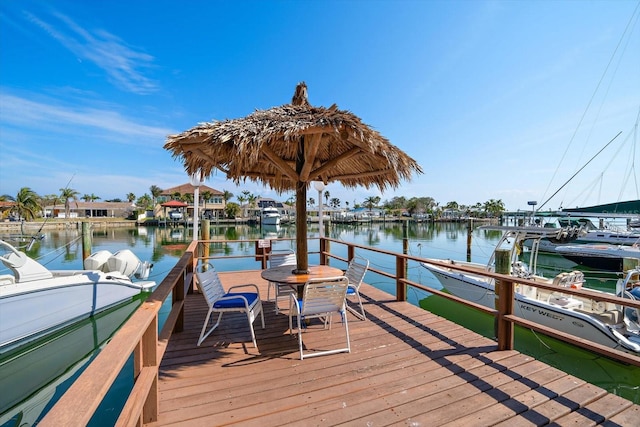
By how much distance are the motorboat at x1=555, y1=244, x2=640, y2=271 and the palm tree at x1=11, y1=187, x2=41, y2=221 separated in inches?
2254

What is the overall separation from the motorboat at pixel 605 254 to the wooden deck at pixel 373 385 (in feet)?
39.9

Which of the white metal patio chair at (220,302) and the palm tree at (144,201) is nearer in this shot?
the white metal patio chair at (220,302)

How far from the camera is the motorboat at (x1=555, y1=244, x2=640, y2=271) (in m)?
11.9

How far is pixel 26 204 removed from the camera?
40500 millimetres

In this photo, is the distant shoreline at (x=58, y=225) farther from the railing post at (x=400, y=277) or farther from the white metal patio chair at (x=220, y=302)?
the railing post at (x=400, y=277)

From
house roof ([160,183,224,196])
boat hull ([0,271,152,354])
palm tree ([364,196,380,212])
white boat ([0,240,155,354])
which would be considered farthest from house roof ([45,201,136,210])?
white boat ([0,240,155,354])

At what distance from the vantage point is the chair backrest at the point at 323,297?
3114 mm

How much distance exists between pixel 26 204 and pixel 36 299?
49.8 meters

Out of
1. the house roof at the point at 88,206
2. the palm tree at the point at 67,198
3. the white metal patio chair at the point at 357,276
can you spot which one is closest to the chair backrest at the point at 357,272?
the white metal patio chair at the point at 357,276

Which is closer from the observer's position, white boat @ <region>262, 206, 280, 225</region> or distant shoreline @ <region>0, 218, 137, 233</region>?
distant shoreline @ <region>0, 218, 137, 233</region>

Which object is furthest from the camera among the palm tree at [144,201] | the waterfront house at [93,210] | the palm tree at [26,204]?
the palm tree at [144,201]

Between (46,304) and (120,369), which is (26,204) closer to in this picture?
(46,304)

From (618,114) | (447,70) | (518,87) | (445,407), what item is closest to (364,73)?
(447,70)

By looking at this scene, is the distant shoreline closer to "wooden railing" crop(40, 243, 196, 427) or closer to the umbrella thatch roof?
the umbrella thatch roof
